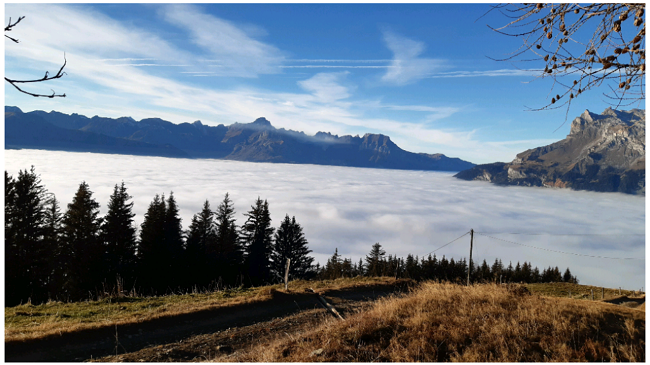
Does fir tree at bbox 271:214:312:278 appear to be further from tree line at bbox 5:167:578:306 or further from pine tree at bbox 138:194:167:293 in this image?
pine tree at bbox 138:194:167:293

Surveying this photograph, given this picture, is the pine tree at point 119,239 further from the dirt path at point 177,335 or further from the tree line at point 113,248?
the dirt path at point 177,335

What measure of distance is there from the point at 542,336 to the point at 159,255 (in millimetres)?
38078

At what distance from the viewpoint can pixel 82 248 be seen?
1237 inches

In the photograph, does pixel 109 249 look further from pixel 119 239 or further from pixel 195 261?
pixel 195 261

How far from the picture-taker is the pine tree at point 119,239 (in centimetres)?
3253

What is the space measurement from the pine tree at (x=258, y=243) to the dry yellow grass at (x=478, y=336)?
137ft

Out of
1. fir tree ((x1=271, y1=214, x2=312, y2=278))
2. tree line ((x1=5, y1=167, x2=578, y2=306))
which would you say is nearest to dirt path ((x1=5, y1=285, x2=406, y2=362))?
tree line ((x1=5, y1=167, x2=578, y2=306))

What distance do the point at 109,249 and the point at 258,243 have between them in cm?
2068

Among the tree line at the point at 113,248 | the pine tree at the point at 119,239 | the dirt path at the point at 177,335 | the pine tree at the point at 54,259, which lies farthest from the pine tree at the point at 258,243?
the dirt path at the point at 177,335

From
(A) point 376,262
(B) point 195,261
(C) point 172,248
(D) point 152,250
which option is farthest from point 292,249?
(A) point 376,262

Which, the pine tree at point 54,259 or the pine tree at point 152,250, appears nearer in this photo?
the pine tree at point 54,259

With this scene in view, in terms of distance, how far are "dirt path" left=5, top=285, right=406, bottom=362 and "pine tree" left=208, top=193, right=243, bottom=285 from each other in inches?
1217

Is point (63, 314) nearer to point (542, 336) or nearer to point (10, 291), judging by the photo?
point (542, 336)

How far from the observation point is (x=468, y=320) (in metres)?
7.79
